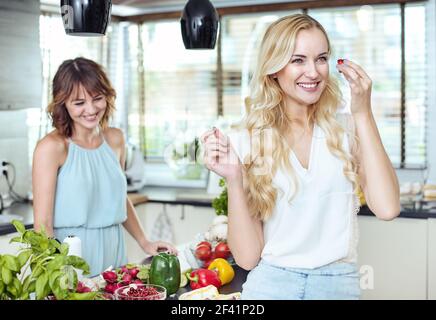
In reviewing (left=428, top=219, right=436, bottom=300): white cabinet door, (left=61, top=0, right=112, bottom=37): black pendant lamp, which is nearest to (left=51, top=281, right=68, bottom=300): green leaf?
(left=61, top=0, right=112, bottom=37): black pendant lamp

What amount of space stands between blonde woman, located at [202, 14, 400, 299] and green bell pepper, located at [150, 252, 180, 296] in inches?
16.6

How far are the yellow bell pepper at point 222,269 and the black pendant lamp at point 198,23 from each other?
0.76m

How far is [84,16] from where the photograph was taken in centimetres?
183

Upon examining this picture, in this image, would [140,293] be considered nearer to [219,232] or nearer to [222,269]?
[222,269]

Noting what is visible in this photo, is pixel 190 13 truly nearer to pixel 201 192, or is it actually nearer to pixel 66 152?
pixel 66 152

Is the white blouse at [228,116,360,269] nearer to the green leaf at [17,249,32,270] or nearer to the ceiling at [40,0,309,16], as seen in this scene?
the green leaf at [17,249,32,270]

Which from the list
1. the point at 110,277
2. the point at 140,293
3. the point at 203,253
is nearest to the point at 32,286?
the point at 140,293

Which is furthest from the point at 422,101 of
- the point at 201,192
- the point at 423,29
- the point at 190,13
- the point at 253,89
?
the point at 253,89

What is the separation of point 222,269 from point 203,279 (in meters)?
0.10

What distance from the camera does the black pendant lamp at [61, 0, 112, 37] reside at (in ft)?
6.01

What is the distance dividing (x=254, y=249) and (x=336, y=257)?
9.0 inches

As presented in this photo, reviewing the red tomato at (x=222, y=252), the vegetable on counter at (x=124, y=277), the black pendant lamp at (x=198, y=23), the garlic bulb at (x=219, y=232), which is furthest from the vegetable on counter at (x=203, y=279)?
the black pendant lamp at (x=198, y=23)
